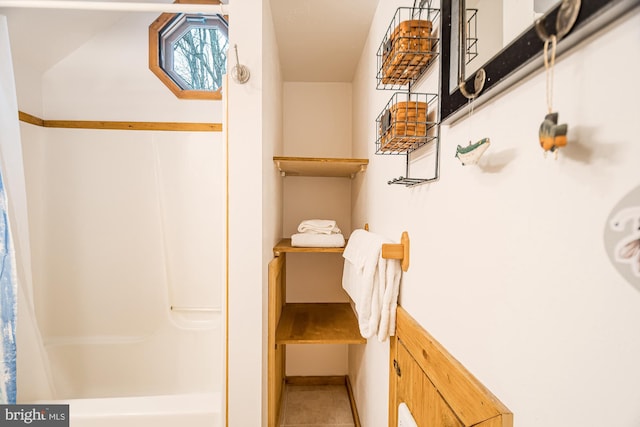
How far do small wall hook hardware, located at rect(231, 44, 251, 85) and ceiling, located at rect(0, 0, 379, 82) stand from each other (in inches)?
16.3

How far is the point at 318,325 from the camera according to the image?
152cm

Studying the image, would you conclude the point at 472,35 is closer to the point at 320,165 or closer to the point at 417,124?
the point at 417,124

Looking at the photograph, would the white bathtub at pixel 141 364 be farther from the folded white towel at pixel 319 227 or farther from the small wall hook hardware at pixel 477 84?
the small wall hook hardware at pixel 477 84

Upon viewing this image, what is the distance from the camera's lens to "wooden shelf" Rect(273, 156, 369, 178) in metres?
1.42

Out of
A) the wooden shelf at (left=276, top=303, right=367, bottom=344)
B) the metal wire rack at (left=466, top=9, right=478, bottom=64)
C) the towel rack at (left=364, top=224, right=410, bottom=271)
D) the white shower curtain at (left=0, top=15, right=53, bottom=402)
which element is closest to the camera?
the metal wire rack at (left=466, top=9, right=478, bottom=64)

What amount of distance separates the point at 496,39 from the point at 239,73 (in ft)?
3.02

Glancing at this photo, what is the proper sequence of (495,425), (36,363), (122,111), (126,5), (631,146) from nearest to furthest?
1. (631,146)
2. (495,425)
3. (126,5)
4. (36,363)
5. (122,111)

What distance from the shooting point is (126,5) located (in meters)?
1.10

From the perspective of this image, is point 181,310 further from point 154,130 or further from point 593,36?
point 593,36

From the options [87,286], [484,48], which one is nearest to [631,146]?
[484,48]

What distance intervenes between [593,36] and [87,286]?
2528 mm

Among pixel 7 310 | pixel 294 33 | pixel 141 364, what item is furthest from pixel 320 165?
pixel 141 364

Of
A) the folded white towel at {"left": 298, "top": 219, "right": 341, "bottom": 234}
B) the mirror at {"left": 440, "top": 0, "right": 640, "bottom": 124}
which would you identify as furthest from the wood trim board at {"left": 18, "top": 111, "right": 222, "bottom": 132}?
the mirror at {"left": 440, "top": 0, "right": 640, "bottom": 124}

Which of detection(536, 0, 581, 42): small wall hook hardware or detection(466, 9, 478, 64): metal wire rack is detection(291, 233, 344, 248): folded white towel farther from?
detection(536, 0, 581, 42): small wall hook hardware
